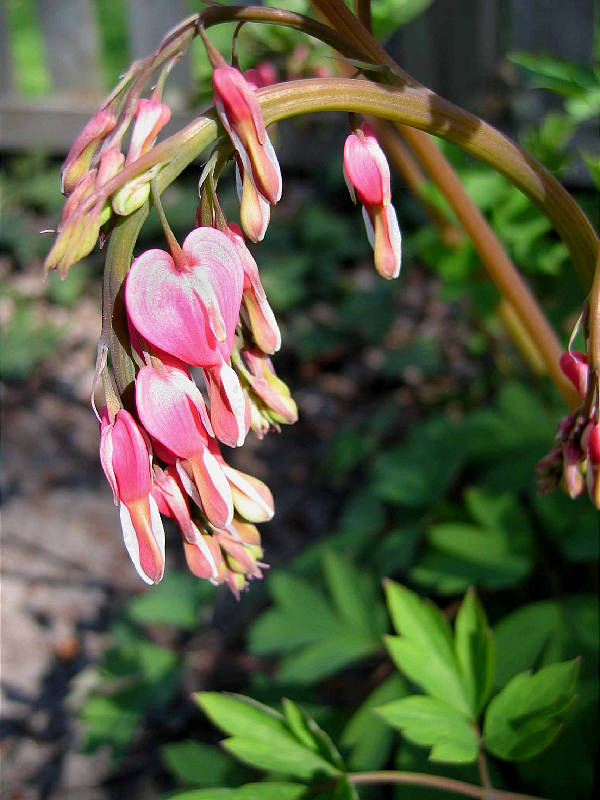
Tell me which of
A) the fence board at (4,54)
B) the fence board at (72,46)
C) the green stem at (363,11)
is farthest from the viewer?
the fence board at (4,54)

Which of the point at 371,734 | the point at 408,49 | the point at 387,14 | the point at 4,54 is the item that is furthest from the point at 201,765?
the point at 4,54

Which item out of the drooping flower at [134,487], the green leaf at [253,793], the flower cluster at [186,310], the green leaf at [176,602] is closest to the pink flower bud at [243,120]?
the flower cluster at [186,310]

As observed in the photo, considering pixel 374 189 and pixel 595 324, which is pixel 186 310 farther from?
pixel 595 324

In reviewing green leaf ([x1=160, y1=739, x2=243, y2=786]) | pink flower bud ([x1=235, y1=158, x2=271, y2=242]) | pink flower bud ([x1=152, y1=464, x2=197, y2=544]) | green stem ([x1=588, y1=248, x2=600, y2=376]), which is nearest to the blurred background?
green leaf ([x1=160, y1=739, x2=243, y2=786])

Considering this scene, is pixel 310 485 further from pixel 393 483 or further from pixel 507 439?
pixel 507 439

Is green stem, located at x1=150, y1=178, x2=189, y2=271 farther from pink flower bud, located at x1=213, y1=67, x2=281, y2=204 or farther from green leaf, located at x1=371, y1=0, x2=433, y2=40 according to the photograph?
green leaf, located at x1=371, y1=0, x2=433, y2=40

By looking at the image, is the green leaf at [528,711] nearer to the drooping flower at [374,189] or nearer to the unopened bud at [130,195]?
the drooping flower at [374,189]
